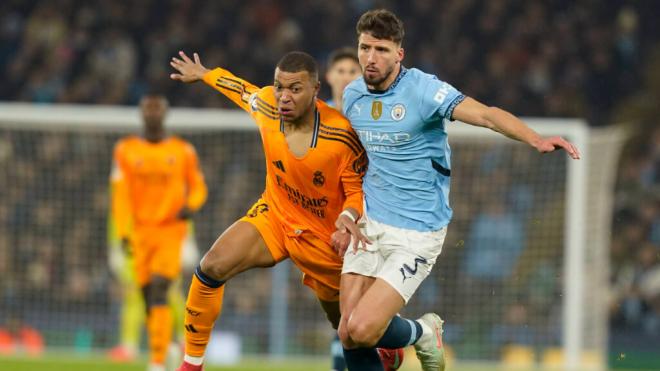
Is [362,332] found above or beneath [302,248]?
beneath

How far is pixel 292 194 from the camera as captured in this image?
25.2 feet

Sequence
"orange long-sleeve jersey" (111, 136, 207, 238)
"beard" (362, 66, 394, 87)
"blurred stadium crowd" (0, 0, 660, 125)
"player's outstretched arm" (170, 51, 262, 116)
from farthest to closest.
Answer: "blurred stadium crowd" (0, 0, 660, 125) < "orange long-sleeve jersey" (111, 136, 207, 238) < "player's outstretched arm" (170, 51, 262, 116) < "beard" (362, 66, 394, 87)

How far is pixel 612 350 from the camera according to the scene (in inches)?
594

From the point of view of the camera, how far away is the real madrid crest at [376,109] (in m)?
7.31

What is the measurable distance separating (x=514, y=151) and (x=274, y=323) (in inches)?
127

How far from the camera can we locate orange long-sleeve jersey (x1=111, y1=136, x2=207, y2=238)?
11516mm

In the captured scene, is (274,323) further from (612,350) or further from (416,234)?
(416,234)

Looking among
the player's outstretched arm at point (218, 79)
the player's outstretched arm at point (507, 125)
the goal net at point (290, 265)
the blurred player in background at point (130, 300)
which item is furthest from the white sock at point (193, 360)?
the goal net at point (290, 265)

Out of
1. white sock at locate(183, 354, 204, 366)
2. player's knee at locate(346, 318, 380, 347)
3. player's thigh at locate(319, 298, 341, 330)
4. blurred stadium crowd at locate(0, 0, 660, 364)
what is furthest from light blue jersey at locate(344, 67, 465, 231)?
blurred stadium crowd at locate(0, 0, 660, 364)

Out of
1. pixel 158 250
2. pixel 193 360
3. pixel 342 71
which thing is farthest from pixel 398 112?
pixel 158 250

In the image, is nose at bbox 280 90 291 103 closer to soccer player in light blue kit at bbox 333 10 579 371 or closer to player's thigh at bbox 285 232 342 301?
soccer player in light blue kit at bbox 333 10 579 371

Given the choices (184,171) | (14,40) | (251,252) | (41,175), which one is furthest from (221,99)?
(251,252)

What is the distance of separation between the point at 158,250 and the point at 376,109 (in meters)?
4.49

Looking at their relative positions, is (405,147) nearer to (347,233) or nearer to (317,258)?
(347,233)
